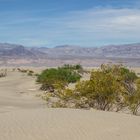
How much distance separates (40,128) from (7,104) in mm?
13621

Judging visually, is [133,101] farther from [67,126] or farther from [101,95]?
[67,126]

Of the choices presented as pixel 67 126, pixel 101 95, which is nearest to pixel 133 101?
pixel 101 95

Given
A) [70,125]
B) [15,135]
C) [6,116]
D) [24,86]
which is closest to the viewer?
[15,135]

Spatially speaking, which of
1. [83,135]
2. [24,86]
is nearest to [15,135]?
[83,135]

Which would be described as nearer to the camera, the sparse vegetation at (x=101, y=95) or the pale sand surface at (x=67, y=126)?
the pale sand surface at (x=67, y=126)

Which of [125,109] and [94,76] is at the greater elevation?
[94,76]

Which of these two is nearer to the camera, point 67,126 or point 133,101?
point 67,126

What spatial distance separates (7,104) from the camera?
2522cm

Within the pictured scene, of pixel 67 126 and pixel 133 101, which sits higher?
pixel 67 126

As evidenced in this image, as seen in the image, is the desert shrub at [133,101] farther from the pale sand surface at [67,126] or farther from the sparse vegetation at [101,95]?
the pale sand surface at [67,126]

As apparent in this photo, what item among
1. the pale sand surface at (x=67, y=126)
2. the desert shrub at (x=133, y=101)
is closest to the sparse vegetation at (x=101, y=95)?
the desert shrub at (x=133, y=101)

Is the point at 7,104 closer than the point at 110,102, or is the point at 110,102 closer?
the point at 110,102

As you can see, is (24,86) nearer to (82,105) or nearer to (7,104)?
(7,104)

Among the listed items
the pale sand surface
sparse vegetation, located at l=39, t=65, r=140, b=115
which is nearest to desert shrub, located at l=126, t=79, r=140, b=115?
sparse vegetation, located at l=39, t=65, r=140, b=115
